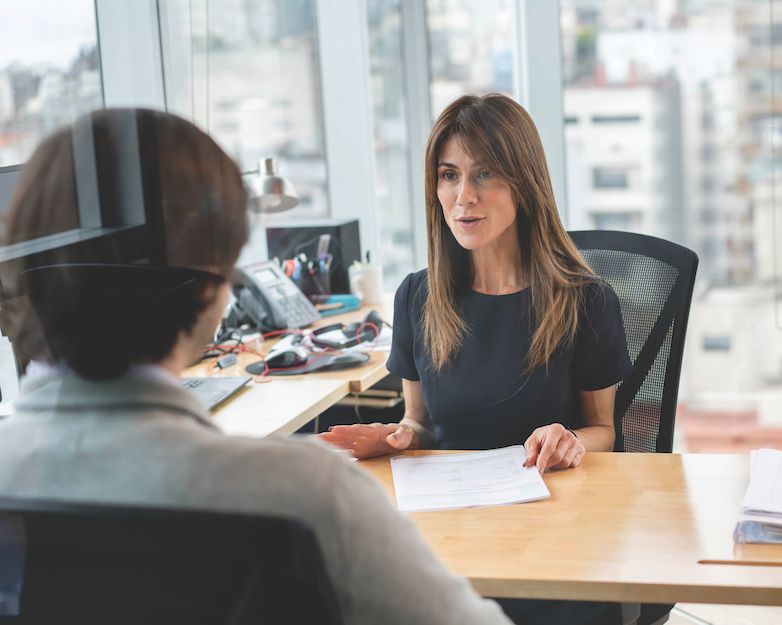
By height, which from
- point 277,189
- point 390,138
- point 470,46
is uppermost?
point 470,46

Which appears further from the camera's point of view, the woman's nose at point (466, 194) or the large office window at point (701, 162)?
the large office window at point (701, 162)

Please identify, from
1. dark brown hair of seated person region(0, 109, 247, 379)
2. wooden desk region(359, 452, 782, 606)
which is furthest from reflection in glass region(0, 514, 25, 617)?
wooden desk region(359, 452, 782, 606)

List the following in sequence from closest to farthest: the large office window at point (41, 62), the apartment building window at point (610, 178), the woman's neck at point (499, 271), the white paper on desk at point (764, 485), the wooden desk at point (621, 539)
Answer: the large office window at point (41, 62) → the wooden desk at point (621, 539) → the white paper on desk at point (764, 485) → the woman's neck at point (499, 271) → the apartment building window at point (610, 178)

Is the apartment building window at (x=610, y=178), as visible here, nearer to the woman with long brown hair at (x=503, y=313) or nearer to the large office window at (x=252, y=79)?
the large office window at (x=252, y=79)

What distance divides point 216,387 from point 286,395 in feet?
0.48

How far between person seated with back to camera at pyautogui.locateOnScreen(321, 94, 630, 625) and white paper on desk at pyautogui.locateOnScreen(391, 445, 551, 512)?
181 millimetres

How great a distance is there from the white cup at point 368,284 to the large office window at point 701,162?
35.8 inches

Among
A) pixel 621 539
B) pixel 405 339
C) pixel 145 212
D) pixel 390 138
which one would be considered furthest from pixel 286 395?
pixel 390 138

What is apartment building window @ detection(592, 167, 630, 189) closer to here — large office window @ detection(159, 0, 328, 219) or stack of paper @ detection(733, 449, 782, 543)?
large office window @ detection(159, 0, 328, 219)

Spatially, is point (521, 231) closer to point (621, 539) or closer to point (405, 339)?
point (405, 339)

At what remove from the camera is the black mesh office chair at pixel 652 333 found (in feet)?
5.76

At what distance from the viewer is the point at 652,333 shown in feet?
5.90

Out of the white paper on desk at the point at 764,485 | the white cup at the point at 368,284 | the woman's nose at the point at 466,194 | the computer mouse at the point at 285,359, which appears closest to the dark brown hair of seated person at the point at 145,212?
the white paper on desk at the point at 764,485

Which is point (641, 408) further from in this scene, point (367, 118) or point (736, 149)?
point (367, 118)
